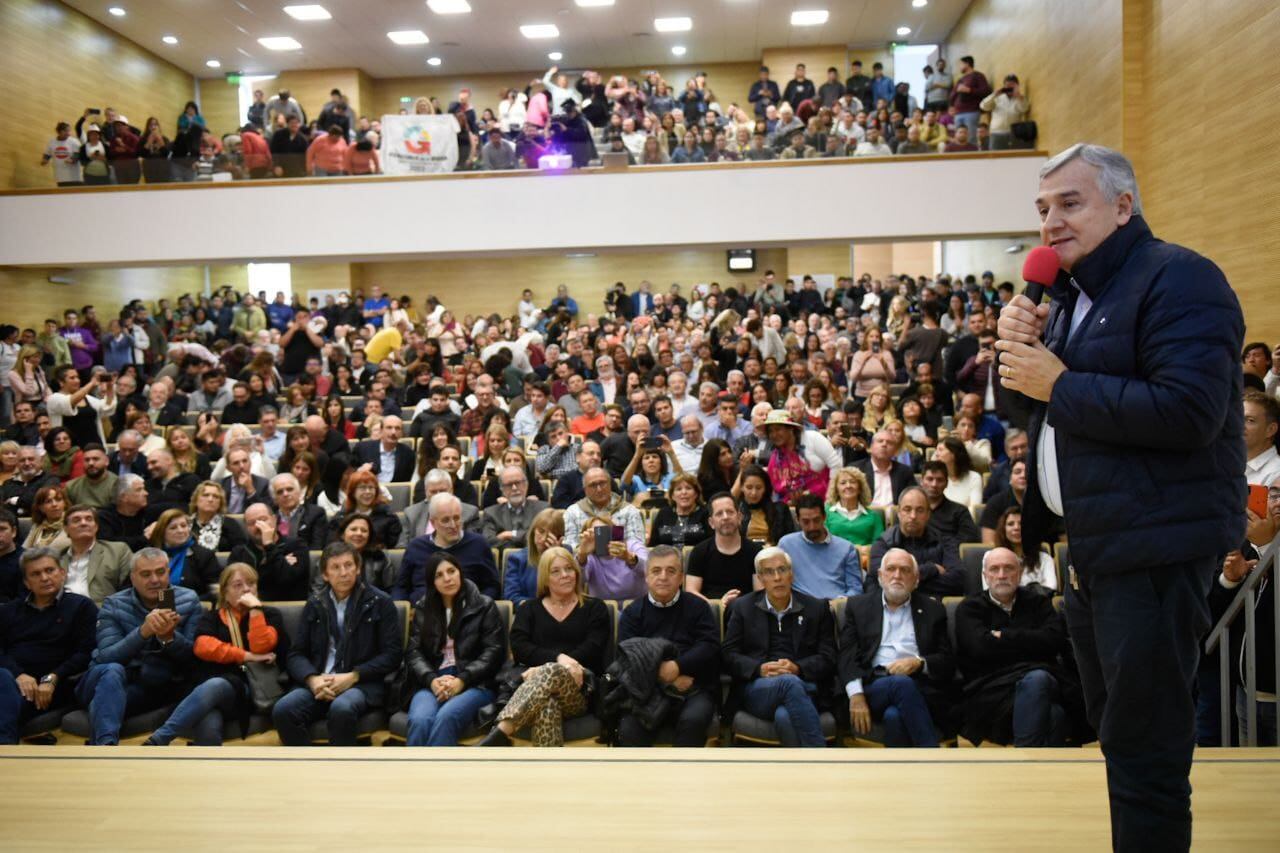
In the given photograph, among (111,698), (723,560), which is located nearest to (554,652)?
(723,560)

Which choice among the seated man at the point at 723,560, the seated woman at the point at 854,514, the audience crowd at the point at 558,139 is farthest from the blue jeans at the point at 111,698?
the audience crowd at the point at 558,139

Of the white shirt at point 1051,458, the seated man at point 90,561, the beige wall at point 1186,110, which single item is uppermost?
the beige wall at point 1186,110

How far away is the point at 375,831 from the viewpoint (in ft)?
7.97

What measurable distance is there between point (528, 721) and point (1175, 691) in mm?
2847

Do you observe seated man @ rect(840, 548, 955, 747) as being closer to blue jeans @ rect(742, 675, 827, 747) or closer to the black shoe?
blue jeans @ rect(742, 675, 827, 747)

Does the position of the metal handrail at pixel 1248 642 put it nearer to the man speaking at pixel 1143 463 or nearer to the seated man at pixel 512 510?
the man speaking at pixel 1143 463

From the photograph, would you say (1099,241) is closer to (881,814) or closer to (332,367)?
(881,814)

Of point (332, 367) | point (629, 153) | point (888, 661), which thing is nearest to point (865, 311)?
point (629, 153)

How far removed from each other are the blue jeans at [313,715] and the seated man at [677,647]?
3.60 ft

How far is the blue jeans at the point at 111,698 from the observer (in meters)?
4.35

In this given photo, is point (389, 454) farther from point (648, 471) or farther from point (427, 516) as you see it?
point (648, 471)

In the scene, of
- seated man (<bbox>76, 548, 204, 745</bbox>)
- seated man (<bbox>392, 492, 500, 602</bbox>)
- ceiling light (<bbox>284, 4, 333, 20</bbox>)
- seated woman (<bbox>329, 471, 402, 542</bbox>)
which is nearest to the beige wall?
seated man (<bbox>392, 492, 500, 602</bbox>)

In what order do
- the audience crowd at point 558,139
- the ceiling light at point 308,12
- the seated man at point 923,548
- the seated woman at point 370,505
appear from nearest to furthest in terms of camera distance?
the seated man at point 923,548
the seated woman at point 370,505
the audience crowd at point 558,139
the ceiling light at point 308,12

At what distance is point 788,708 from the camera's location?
4.19m
